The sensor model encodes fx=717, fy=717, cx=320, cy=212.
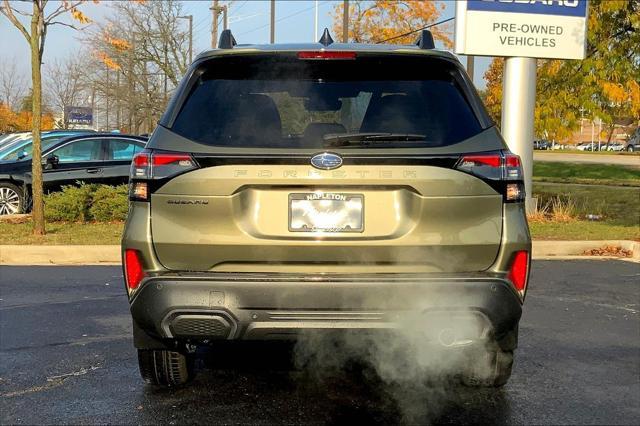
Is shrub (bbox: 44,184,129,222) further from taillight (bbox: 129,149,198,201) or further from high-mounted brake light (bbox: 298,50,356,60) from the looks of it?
high-mounted brake light (bbox: 298,50,356,60)

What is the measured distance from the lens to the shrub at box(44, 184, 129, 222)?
11633 millimetres

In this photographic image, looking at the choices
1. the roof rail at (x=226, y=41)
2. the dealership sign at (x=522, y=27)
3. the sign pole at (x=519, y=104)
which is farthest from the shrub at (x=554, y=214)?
the roof rail at (x=226, y=41)

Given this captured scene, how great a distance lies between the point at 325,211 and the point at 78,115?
45.2 m

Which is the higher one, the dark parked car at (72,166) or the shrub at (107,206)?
the dark parked car at (72,166)

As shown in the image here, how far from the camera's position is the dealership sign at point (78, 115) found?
144 feet

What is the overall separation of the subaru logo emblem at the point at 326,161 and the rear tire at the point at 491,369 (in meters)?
1.45

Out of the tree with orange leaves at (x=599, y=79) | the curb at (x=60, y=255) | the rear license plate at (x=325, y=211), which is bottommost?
the curb at (x=60, y=255)

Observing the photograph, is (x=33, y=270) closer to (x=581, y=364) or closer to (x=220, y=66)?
(x=220, y=66)

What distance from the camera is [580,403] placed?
393cm

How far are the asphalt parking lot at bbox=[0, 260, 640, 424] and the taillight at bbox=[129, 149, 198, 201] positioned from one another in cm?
118

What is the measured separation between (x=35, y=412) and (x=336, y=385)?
1.63 m

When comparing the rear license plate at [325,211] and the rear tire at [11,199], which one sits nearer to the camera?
the rear license plate at [325,211]

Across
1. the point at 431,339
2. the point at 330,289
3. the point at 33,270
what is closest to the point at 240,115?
the point at 330,289

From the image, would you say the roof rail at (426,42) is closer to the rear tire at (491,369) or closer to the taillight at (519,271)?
the taillight at (519,271)
